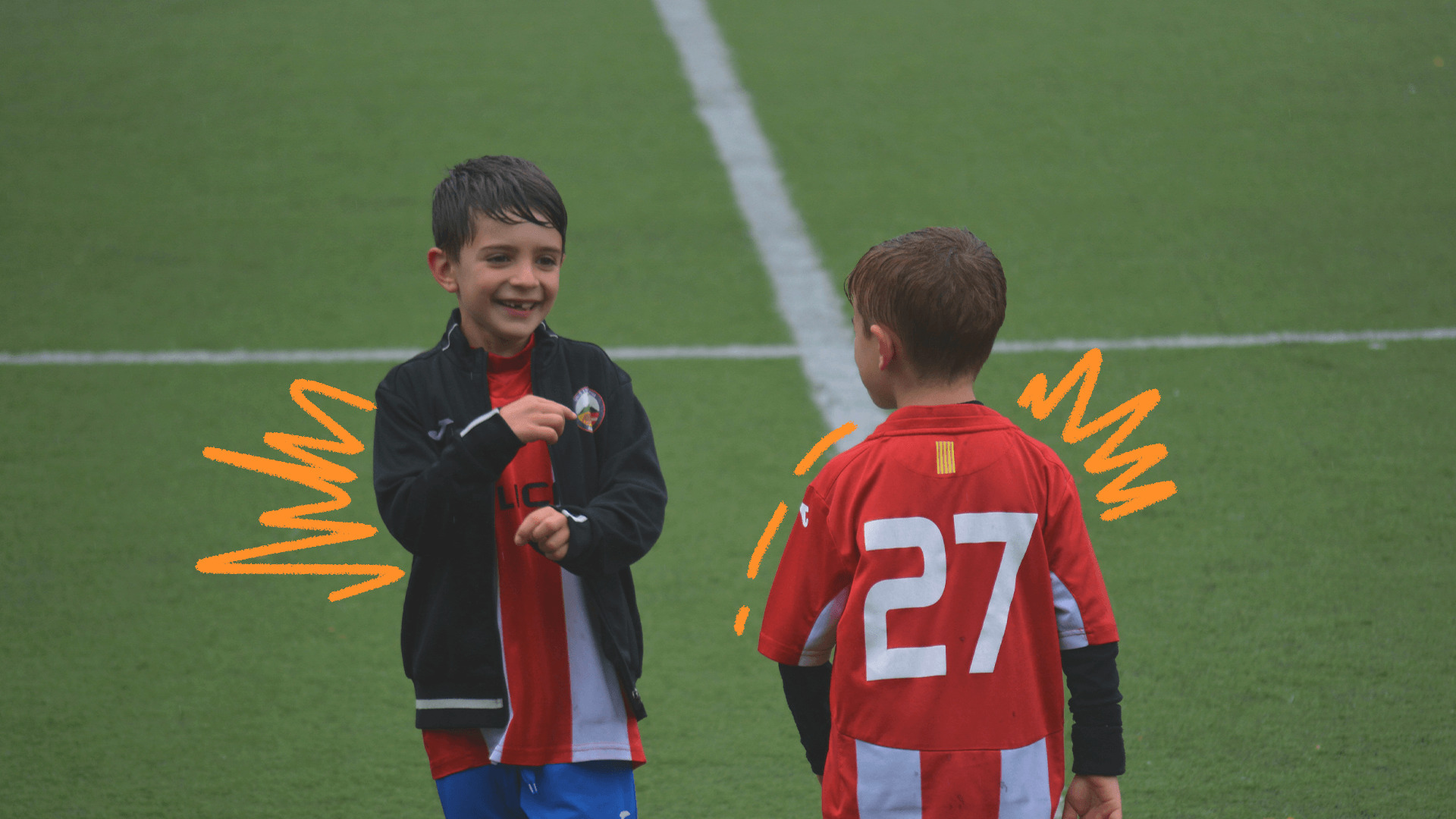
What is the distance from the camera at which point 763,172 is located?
5.70 metres

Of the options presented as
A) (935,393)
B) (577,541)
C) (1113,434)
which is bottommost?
(577,541)

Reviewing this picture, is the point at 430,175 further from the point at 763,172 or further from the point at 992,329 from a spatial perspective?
the point at 992,329

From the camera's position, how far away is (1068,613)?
156cm

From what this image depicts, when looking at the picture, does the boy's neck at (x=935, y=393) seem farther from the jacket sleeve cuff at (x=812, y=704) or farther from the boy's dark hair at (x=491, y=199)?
the boy's dark hair at (x=491, y=199)

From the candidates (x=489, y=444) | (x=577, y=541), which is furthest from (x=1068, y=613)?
(x=489, y=444)

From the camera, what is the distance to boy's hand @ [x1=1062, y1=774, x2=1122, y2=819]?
157cm

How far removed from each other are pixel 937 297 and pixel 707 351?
Result: 9.67 ft

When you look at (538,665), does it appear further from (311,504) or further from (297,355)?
(297,355)

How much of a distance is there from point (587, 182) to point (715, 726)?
326 cm

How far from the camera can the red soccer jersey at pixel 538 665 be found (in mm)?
1765

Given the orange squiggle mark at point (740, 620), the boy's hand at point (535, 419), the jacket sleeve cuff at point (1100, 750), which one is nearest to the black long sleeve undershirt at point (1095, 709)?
the jacket sleeve cuff at point (1100, 750)

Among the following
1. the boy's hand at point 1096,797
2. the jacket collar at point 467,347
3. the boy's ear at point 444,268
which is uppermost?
the boy's ear at point 444,268

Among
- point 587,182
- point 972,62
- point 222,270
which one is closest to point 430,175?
point 587,182

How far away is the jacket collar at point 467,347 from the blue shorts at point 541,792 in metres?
0.52
